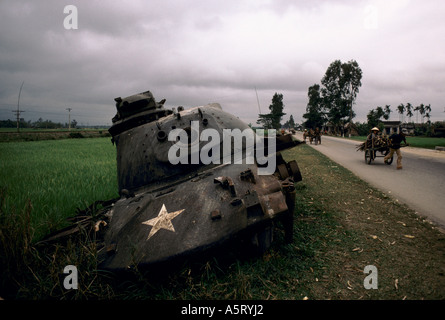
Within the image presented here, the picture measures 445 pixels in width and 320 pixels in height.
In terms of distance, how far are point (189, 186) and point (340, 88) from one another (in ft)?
165

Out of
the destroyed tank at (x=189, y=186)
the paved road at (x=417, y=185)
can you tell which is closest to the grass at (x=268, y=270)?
the destroyed tank at (x=189, y=186)

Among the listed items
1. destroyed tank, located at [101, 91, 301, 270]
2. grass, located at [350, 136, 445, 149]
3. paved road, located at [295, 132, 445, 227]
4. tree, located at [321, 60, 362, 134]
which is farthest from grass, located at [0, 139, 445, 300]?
→ tree, located at [321, 60, 362, 134]

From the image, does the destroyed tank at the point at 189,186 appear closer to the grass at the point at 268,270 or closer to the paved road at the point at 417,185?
the grass at the point at 268,270

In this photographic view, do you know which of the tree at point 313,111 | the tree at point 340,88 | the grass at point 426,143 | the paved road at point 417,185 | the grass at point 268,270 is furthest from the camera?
the tree at point 313,111

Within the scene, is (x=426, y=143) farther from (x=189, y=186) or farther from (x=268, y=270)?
(x=189, y=186)

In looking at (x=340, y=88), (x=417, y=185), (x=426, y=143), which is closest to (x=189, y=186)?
(x=417, y=185)

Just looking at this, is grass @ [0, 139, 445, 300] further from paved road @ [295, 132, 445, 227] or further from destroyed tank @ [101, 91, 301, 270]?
paved road @ [295, 132, 445, 227]

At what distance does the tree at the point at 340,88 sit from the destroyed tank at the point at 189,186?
47588 mm

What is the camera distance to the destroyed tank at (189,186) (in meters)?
2.74

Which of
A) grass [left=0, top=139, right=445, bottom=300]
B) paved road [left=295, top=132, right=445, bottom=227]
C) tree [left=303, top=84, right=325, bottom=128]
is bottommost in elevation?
grass [left=0, top=139, right=445, bottom=300]

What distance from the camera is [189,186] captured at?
3.43 m

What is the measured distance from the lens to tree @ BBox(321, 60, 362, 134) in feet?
147

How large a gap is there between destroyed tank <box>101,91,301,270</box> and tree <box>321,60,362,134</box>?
4759 centimetres
